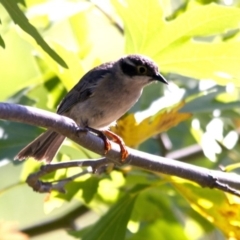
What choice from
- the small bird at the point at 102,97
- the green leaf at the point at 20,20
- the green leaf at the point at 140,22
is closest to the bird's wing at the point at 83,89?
the small bird at the point at 102,97

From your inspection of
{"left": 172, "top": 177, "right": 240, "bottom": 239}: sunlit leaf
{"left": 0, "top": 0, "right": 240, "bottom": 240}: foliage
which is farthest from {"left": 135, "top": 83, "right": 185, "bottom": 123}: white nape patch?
{"left": 172, "top": 177, "right": 240, "bottom": 239}: sunlit leaf

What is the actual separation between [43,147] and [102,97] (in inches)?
16.3

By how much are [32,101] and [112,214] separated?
669 mm

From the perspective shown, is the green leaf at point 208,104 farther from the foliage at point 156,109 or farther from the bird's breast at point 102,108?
the bird's breast at point 102,108

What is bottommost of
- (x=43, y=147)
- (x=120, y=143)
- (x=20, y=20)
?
(x=43, y=147)

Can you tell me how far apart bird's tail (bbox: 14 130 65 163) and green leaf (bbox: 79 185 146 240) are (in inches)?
17.8

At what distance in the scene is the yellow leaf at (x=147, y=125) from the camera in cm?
290

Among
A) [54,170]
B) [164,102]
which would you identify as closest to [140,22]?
[164,102]

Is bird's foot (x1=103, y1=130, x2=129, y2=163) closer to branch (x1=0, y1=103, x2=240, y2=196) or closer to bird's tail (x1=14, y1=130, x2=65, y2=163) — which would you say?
branch (x1=0, y1=103, x2=240, y2=196)

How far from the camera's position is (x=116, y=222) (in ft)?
9.06

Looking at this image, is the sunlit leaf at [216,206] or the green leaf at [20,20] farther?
the sunlit leaf at [216,206]

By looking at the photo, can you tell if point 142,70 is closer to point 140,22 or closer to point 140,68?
point 140,68

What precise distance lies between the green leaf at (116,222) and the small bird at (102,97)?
367mm

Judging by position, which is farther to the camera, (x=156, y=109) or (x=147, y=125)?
(x=156, y=109)
